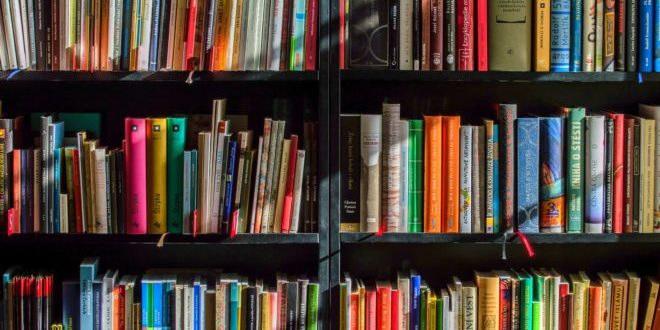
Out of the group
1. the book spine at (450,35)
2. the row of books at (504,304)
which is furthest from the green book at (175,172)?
the book spine at (450,35)

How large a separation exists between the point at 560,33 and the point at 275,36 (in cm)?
68

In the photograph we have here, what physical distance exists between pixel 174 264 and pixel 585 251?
111 cm

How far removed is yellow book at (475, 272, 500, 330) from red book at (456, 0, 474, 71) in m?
0.53

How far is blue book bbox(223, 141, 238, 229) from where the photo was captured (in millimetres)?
2293

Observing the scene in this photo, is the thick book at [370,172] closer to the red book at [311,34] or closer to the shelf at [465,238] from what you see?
the shelf at [465,238]

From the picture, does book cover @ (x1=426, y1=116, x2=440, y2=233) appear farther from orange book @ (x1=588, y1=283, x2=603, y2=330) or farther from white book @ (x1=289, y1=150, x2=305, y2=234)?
orange book @ (x1=588, y1=283, x2=603, y2=330)

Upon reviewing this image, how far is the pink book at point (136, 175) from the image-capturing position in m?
2.29

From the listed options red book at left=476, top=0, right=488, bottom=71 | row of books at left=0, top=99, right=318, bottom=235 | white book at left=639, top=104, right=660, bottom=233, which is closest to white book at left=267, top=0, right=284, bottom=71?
row of books at left=0, top=99, right=318, bottom=235

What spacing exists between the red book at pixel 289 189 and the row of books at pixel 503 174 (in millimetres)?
114

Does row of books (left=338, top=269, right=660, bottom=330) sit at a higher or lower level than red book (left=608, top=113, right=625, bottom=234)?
lower

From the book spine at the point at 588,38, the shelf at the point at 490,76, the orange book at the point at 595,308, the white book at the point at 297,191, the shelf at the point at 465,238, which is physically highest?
the book spine at the point at 588,38

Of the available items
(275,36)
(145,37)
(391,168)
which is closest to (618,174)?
(391,168)

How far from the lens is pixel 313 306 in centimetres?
238

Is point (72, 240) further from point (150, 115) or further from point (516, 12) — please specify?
point (516, 12)
